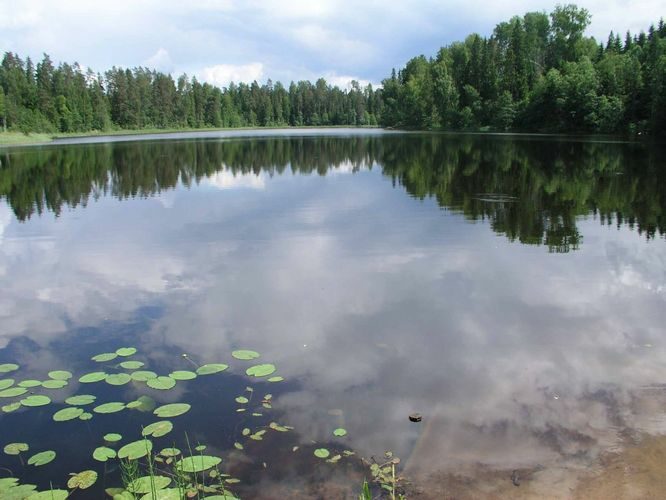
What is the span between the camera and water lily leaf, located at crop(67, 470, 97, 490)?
208 inches

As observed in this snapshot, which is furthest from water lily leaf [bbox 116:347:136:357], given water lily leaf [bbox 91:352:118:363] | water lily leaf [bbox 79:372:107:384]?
water lily leaf [bbox 79:372:107:384]

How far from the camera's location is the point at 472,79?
12100 cm

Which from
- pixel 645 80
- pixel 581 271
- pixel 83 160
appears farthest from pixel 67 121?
pixel 581 271

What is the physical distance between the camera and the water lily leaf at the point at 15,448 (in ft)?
19.3

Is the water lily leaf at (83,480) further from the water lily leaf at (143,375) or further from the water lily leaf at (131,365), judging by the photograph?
the water lily leaf at (131,365)

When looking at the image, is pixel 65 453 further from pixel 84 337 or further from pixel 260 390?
pixel 84 337

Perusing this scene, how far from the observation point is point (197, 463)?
18.0 feet

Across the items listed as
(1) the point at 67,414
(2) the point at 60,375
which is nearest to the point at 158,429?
(1) the point at 67,414

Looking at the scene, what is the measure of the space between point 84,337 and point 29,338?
97 centimetres

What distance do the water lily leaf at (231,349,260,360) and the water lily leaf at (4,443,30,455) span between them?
9.63 feet

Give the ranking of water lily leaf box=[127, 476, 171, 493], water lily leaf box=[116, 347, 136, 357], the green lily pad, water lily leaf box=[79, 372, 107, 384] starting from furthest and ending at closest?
water lily leaf box=[116, 347, 136, 357]
water lily leaf box=[79, 372, 107, 384]
the green lily pad
water lily leaf box=[127, 476, 171, 493]

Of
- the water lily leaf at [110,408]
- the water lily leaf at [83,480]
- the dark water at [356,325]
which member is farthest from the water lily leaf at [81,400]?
the water lily leaf at [83,480]

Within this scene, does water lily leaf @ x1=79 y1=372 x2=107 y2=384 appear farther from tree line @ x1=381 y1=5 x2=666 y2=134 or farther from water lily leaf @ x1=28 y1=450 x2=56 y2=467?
tree line @ x1=381 y1=5 x2=666 y2=134

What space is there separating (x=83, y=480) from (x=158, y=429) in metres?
0.98
